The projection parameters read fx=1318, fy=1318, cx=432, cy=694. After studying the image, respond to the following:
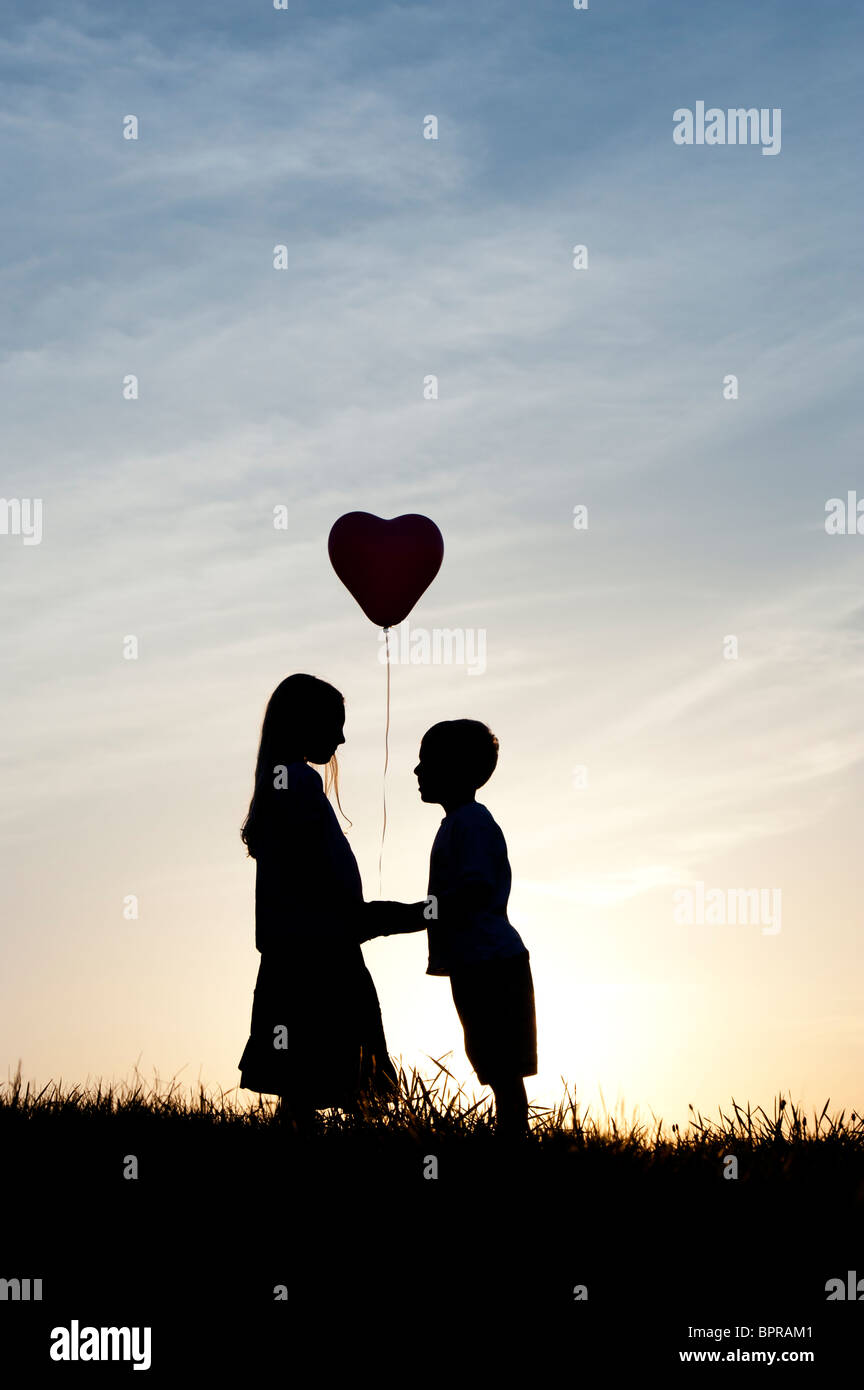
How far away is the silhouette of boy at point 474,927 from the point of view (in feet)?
18.8

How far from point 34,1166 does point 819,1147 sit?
3.08m

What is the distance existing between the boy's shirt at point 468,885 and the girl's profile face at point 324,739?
0.66 meters

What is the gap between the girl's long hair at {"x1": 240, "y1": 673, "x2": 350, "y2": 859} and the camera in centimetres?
562

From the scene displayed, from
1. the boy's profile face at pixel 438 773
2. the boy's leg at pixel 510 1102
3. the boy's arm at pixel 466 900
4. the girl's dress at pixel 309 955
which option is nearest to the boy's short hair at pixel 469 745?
the boy's profile face at pixel 438 773

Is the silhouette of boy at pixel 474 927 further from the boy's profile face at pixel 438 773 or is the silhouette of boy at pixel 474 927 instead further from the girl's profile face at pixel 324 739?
the girl's profile face at pixel 324 739

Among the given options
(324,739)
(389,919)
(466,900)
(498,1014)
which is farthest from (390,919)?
(324,739)

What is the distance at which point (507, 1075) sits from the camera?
18.4 ft

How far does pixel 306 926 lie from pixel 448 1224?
5.43ft

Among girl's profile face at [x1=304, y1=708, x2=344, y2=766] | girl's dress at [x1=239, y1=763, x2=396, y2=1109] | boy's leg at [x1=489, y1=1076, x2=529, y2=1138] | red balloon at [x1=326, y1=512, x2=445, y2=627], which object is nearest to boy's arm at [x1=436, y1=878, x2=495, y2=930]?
girl's dress at [x1=239, y1=763, x2=396, y2=1109]

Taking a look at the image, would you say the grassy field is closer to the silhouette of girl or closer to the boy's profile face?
the silhouette of girl

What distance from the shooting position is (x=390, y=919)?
5.75 metres
